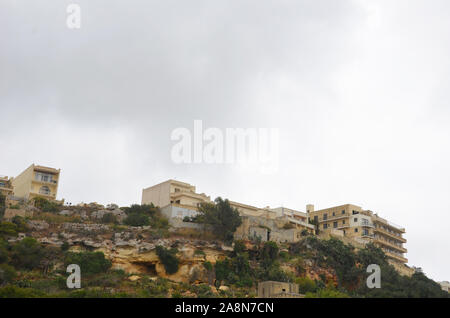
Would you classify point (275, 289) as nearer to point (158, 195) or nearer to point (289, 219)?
point (289, 219)

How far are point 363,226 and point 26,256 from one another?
4599 centimetres

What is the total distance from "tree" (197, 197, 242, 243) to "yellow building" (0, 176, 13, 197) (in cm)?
2658

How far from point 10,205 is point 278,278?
29.2 m

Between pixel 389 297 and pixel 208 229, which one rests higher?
pixel 208 229

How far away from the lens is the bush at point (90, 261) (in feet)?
152

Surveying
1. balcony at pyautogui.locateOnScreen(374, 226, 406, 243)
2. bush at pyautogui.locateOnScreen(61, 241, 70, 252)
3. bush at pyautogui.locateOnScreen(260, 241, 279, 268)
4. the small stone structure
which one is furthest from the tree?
balcony at pyautogui.locateOnScreen(374, 226, 406, 243)

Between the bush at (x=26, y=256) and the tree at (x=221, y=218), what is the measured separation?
17.2m

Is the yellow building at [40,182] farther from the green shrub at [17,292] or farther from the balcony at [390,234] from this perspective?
the balcony at [390,234]

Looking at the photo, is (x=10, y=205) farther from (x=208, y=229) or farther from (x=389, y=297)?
(x=389, y=297)

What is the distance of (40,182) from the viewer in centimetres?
6719
